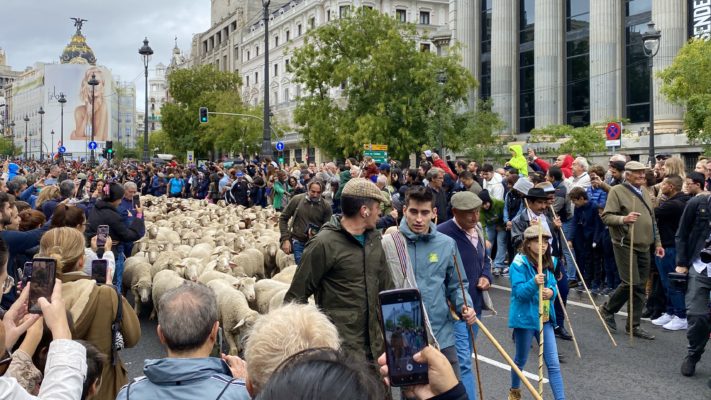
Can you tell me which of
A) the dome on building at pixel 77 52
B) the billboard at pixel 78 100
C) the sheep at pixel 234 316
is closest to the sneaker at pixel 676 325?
the sheep at pixel 234 316

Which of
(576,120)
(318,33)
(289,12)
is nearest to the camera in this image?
(318,33)

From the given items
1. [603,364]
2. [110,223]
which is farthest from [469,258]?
[110,223]

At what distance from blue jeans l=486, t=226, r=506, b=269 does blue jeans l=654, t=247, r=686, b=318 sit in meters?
3.79

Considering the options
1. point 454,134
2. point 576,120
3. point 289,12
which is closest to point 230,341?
point 454,134

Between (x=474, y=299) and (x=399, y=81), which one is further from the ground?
(x=399, y=81)

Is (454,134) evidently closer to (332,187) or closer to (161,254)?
(332,187)

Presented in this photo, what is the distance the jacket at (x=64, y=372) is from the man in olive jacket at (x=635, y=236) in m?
6.96

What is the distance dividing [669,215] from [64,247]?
7741 millimetres

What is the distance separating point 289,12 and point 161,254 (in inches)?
2461

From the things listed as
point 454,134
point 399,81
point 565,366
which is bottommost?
point 565,366

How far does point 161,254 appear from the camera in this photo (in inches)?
420

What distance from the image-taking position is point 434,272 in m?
5.12

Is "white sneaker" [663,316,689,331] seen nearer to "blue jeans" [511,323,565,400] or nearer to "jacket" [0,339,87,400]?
"blue jeans" [511,323,565,400]

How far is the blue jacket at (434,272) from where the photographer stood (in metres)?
5.11
